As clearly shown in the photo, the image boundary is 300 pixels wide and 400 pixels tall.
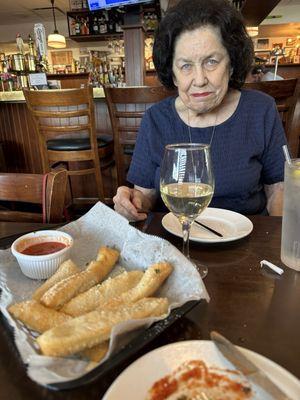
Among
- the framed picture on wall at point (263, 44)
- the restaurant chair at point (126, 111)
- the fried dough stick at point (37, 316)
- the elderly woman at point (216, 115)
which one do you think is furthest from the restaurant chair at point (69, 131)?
the framed picture on wall at point (263, 44)

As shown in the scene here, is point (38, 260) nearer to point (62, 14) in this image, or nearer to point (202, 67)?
point (202, 67)

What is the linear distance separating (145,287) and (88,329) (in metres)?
0.14

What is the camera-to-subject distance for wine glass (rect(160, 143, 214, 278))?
684 mm

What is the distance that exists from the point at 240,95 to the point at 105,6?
8.33ft

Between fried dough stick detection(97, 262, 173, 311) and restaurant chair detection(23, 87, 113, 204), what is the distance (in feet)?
5.97

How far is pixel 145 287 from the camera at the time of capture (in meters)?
0.57

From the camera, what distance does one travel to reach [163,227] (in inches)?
35.9

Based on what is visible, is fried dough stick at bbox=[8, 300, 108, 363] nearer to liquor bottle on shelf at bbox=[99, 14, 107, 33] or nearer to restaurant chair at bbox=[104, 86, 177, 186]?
restaurant chair at bbox=[104, 86, 177, 186]

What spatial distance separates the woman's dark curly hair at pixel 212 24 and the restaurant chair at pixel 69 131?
1019 millimetres

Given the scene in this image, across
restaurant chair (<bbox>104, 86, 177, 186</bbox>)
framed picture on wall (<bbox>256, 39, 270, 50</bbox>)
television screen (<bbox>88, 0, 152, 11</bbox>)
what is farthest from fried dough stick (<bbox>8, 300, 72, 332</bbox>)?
framed picture on wall (<bbox>256, 39, 270, 50</bbox>)

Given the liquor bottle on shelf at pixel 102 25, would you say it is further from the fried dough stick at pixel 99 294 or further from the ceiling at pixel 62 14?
the fried dough stick at pixel 99 294

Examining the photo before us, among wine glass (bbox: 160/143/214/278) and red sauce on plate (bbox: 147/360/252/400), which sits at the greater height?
wine glass (bbox: 160/143/214/278)

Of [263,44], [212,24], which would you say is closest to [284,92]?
[212,24]

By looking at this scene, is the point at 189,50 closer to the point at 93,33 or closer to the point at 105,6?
the point at 105,6
